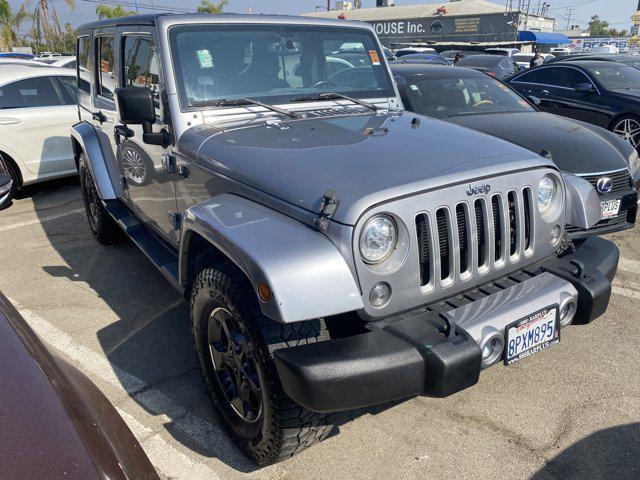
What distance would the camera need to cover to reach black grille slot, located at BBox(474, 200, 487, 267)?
2436mm

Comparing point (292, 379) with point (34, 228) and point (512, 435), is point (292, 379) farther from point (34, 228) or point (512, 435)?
point (34, 228)

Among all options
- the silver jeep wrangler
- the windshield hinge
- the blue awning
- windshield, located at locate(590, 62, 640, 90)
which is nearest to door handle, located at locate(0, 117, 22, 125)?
the silver jeep wrangler

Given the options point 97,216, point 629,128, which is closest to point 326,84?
point 97,216

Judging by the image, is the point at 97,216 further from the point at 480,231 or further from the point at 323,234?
the point at 480,231

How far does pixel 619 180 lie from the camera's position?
16.3 ft

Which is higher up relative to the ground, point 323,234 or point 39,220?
point 323,234

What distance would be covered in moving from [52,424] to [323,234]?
1145 mm

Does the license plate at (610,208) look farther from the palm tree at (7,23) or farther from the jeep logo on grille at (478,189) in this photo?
the palm tree at (7,23)

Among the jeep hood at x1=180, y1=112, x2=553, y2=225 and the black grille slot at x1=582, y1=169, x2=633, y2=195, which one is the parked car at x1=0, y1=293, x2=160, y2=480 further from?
the black grille slot at x1=582, y1=169, x2=633, y2=195

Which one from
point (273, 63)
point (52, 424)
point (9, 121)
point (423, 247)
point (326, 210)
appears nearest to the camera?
point (52, 424)

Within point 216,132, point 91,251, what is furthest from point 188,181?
point 91,251

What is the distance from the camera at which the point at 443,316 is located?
84.8 inches

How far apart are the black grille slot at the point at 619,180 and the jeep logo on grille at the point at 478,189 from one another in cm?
296

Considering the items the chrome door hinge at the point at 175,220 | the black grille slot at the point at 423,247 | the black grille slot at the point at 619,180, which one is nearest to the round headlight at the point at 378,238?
the black grille slot at the point at 423,247
